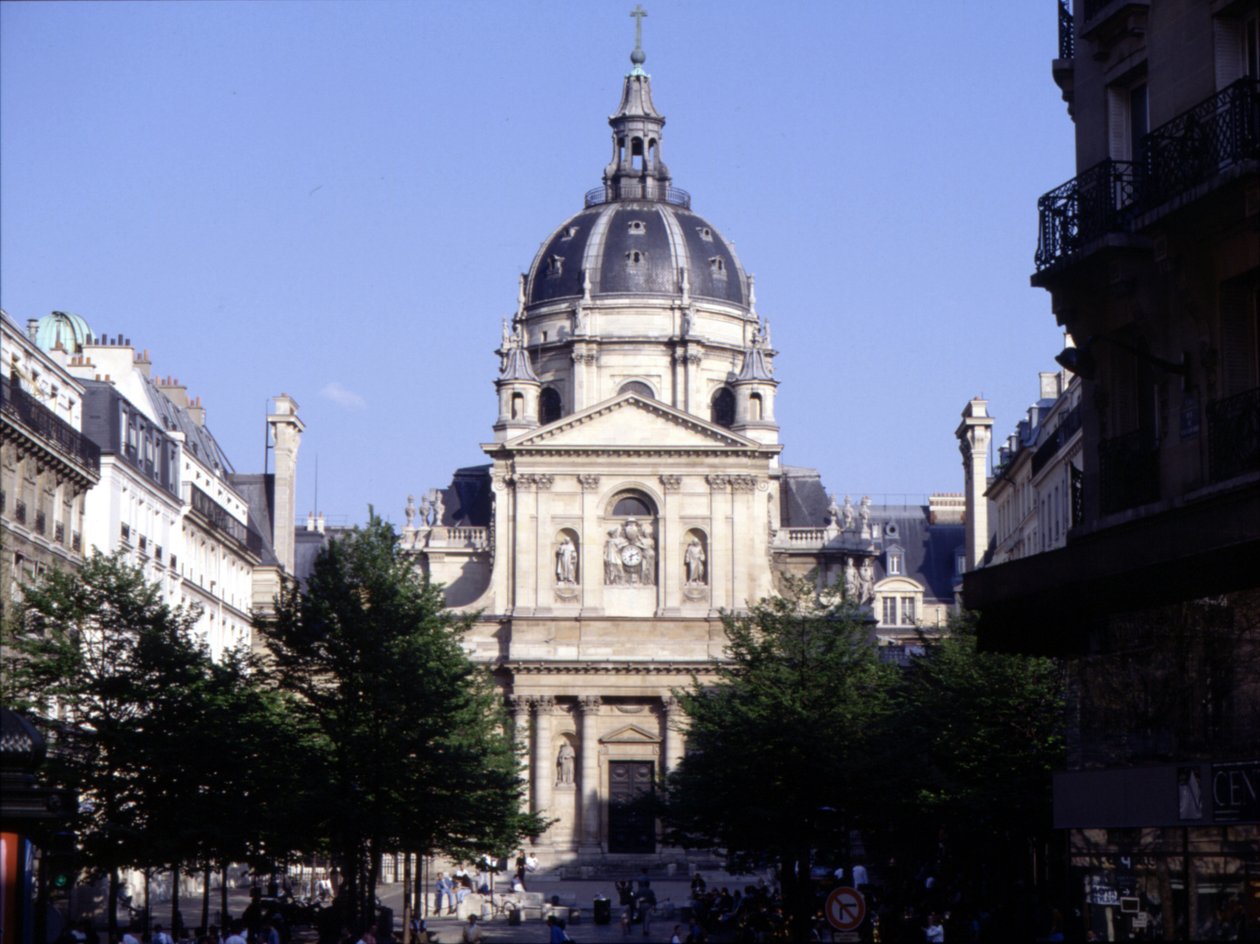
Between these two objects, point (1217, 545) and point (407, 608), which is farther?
point (407, 608)

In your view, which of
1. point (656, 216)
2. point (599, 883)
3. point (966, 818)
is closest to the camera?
point (966, 818)

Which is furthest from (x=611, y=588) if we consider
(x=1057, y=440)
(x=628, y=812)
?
(x=1057, y=440)

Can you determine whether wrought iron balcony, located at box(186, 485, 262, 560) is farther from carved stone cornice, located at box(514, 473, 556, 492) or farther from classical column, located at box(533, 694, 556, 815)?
classical column, located at box(533, 694, 556, 815)

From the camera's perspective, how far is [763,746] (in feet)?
168

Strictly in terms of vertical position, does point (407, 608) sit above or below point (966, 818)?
above

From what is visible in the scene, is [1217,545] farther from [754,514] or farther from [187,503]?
[754,514]

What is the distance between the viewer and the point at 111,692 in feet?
153

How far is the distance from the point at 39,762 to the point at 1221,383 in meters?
10.9

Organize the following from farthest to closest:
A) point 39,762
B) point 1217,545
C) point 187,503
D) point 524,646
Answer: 1. point 524,646
2. point 187,503
3. point 1217,545
4. point 39,762

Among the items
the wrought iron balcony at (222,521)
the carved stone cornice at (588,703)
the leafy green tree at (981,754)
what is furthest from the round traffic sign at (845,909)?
the carved stone cornice at (588,703)

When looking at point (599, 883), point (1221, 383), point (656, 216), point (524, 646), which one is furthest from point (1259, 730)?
point (656, 216)

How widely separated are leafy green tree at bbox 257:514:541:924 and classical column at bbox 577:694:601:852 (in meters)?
38.1

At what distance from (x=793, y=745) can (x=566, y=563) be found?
42.0 m

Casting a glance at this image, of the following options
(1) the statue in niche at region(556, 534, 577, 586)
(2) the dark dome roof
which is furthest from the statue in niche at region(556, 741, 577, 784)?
(2) the dark dome roof
